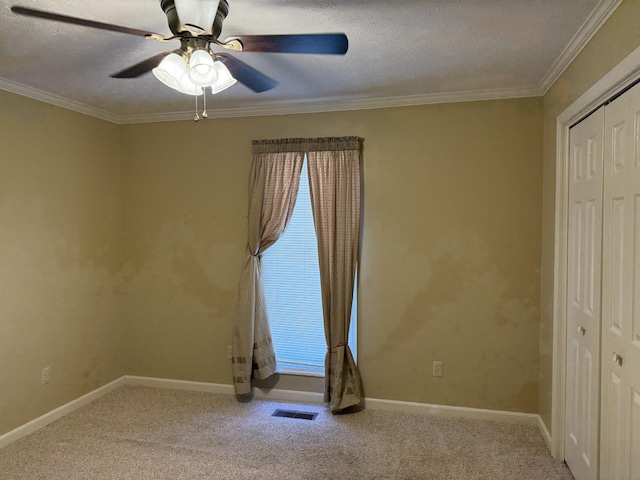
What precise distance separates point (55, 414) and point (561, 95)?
162 inches

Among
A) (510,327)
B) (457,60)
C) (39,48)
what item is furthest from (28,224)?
(510,327)

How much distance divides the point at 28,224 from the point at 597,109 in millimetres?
3572

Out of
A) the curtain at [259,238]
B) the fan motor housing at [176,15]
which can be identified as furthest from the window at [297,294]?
the fan motor housing at [176,15]

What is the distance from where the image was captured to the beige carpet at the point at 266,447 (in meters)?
2.48

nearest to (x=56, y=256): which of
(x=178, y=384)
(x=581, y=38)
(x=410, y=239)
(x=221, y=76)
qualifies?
(x=178, y=384)

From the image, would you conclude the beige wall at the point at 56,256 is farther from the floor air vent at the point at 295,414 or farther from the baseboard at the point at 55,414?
the floor air vent at the point at 295,414

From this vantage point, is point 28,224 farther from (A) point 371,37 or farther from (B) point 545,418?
(B) point 545,418

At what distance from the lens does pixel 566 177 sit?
2473 millimetres

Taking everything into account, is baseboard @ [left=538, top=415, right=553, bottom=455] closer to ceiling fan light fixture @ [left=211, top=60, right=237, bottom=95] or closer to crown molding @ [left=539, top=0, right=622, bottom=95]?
crown molding @ [left=539, top=0, right=622, bottom=95]

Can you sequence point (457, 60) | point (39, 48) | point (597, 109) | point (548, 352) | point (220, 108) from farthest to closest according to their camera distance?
point (220, 108) → point (548, 352) → point (457, 60) → point (39, 48) → point (597, 109)

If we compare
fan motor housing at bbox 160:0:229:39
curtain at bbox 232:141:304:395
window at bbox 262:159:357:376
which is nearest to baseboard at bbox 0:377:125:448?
curtain at bbox 232:141:304:395

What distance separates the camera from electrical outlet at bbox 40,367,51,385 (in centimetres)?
306

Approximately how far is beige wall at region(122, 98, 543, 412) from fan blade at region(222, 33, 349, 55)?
1592mm

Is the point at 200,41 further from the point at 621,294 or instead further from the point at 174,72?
the point at 621,294
